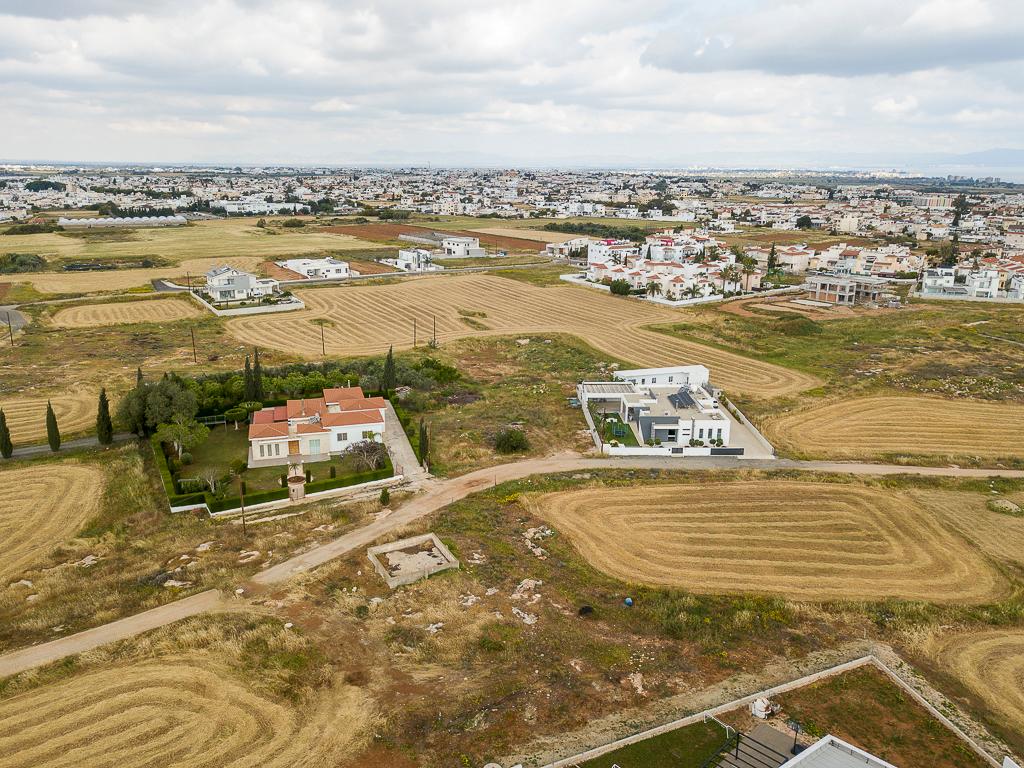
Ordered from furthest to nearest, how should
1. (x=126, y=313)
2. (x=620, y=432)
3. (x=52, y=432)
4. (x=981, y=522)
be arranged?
(x=126, y=313)
(x=620, y=432)
(x=52, y=432)
(x=981, y=522)

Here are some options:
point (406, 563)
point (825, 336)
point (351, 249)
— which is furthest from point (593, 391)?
point (351, 249)

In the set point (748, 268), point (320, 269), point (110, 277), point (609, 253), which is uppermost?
point (609, 253)

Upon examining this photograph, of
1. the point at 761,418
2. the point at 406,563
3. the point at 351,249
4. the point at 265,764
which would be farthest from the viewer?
the point at 351,249

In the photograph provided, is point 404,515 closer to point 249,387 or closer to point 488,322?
point 249,387

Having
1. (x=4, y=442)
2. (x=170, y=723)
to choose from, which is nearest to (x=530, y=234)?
(x=4, y=442)

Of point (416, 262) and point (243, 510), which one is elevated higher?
point (416, 262)

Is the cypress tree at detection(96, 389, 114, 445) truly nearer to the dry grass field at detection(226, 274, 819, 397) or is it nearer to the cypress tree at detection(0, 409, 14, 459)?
the cypress tree at detection(0, 409, 14, 459)

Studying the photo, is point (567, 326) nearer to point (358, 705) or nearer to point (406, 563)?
point (406, 563)

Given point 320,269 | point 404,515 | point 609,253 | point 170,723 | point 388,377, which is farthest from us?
point 609,253
